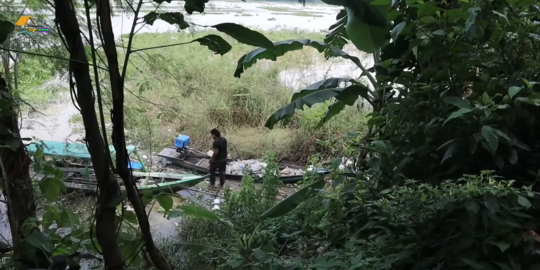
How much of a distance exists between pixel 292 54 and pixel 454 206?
235 cm

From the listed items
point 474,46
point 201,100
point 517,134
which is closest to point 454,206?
point 517,134

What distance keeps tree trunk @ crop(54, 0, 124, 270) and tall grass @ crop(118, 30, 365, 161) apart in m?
1.69

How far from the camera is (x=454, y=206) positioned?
700 millimetres

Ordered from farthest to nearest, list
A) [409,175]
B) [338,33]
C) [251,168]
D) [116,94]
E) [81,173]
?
[251,168] < [81,173] < [338,33] < [409,175] < [116,94]

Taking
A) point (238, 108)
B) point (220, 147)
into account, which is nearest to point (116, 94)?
point (220, 147)

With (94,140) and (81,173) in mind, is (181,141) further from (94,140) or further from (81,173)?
(94,140)

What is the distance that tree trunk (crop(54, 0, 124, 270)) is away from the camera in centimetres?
50

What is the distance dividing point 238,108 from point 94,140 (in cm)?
230

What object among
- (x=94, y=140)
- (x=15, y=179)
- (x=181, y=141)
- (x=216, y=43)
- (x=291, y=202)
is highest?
(x=216, y=43)

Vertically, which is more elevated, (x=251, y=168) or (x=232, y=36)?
(x=232, y=36)

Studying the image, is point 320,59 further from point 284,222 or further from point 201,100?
point 284,222

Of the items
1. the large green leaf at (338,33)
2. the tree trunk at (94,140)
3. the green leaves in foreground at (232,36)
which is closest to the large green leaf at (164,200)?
the tree trunk at (94,140)

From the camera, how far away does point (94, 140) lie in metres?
0.54

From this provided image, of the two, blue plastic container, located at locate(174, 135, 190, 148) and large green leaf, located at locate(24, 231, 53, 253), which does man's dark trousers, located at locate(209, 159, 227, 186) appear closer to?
blue plastic container, located at locate(174, 135, 190, 148)
